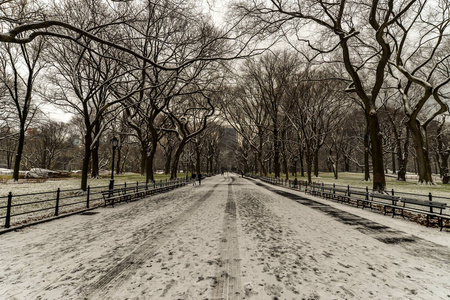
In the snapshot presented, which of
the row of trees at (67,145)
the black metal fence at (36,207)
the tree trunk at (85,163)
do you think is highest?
the row of trees at (67,145)

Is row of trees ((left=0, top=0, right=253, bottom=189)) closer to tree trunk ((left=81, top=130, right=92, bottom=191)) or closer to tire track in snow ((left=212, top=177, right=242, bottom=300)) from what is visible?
tree trunk ((left=81, top=130, right=92, bottom=191))

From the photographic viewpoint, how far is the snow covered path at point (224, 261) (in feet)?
10.0

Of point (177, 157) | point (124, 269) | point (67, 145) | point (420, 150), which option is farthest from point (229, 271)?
point (67, 145)

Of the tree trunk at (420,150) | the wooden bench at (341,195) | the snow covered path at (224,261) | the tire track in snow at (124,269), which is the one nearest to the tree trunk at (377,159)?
the wooden bench at (341,195)

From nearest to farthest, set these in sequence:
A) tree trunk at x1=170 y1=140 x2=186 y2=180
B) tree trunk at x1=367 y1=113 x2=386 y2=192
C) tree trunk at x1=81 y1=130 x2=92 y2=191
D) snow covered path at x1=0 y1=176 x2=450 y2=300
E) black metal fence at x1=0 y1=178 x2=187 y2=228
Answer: snow covered path at x1=0 y1=176 x2=450 y2=300 < black metal fence at x1=0 y1=178 x2=187 y2=228 < tree trunk at x1=367 y1=113 x2=386 y2=192 < tree trunk at x1=81 y1=130 x2=92 y2=191 < tree trunk at x1=170 y1=140 x2=186 y2=180

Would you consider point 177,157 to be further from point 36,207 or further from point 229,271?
point 229,271

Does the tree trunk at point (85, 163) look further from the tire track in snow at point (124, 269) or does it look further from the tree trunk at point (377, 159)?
the tree trunk at point (377, 159)

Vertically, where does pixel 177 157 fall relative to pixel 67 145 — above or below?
below

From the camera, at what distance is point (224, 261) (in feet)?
13.1

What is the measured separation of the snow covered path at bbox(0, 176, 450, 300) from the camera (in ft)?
10.0

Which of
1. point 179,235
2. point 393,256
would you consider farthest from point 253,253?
point 393,256

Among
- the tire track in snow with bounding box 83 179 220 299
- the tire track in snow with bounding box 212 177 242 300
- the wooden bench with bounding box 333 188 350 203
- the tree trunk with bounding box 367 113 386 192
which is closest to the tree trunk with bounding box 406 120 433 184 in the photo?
the tree trunk with bounding box 367 113 386 192

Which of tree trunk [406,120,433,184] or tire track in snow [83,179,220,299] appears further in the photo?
tree trunk [406,120,433,184]

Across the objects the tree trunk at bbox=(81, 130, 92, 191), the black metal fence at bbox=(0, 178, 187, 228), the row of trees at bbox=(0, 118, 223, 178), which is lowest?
the black metal fence at bbox=(0, 178, 187, 228)
